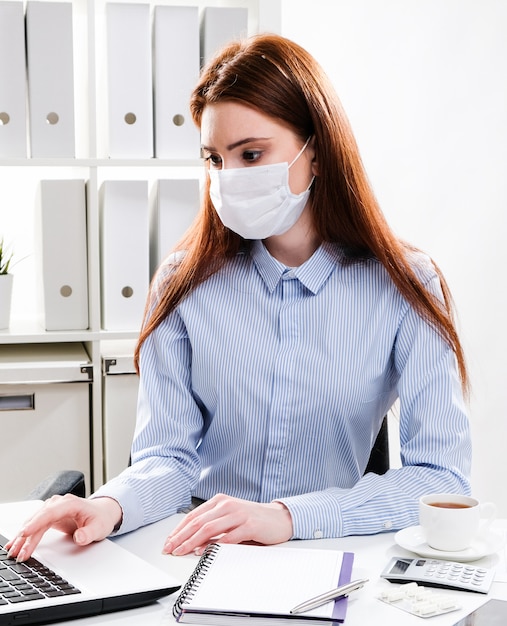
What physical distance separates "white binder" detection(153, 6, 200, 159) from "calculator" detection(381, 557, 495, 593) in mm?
1347

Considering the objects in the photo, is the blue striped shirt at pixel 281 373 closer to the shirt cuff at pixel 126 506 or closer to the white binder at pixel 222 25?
the shirt cuff at pixel 126 506

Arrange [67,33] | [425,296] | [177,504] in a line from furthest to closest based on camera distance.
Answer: [67,33], [425,296], [177,504]

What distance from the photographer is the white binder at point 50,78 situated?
2.04 meters

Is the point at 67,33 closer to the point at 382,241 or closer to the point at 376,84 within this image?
the point at 382,241

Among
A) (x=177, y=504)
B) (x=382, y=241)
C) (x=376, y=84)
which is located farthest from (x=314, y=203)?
(x=376, y=84)

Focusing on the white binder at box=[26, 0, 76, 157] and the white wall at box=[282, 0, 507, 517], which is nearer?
the white binder at box=[26, 0, 76, 157]

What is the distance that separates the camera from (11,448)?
6.93 ft

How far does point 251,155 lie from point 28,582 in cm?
79

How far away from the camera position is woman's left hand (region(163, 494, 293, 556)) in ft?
3.62

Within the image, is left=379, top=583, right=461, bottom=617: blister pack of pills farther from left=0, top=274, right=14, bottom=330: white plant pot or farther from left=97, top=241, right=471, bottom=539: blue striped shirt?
left=0, top=274, right=14, bottom=330: white plant pot

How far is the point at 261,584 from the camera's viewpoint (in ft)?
3.15

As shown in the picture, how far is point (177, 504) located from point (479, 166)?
1975mm

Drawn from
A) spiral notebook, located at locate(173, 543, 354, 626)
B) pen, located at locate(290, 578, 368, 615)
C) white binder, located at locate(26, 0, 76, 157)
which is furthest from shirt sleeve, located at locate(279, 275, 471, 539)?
white binder, located at locate(26, 0, 76, 157)

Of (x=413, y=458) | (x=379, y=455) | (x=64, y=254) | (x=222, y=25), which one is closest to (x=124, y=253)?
(x=64, y=254)
